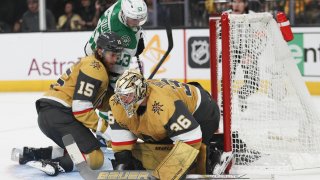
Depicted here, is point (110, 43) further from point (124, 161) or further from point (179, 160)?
point (179, 160)

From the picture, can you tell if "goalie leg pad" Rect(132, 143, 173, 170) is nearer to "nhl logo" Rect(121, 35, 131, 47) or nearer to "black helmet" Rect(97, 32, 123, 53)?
"black helmet" Rect(97, 32, 123, 53)

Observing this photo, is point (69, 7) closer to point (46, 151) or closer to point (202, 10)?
point (202, 10)

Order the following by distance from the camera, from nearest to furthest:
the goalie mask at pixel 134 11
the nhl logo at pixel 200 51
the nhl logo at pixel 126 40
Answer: the goalie mask at pixel 134 11, the nhl logo at pixel 126 40, the nhl logo at pixel 200 51

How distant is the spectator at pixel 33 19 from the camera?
8.45 metres

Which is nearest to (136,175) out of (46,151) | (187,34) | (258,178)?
(258,178)

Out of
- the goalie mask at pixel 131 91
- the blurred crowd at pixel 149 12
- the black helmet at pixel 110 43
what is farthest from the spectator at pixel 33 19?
the goalie mask at pixel 131 91

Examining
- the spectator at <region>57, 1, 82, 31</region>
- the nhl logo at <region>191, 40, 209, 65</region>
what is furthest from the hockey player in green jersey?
the spectator at <region>57, 1, 82, 31</region>

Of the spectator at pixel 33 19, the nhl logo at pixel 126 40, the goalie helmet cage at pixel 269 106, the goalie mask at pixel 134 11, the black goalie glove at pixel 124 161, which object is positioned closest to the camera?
the black goalie glove at pixel 124 161

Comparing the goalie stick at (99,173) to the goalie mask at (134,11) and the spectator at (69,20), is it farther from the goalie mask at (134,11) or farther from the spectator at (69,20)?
the spectator at (69,20)

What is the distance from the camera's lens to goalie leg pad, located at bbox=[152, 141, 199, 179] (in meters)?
3.33

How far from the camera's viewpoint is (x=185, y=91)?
3.65 m

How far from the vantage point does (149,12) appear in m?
8.34

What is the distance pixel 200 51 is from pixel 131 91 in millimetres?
4424

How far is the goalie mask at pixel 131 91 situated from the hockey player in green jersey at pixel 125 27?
957mm
